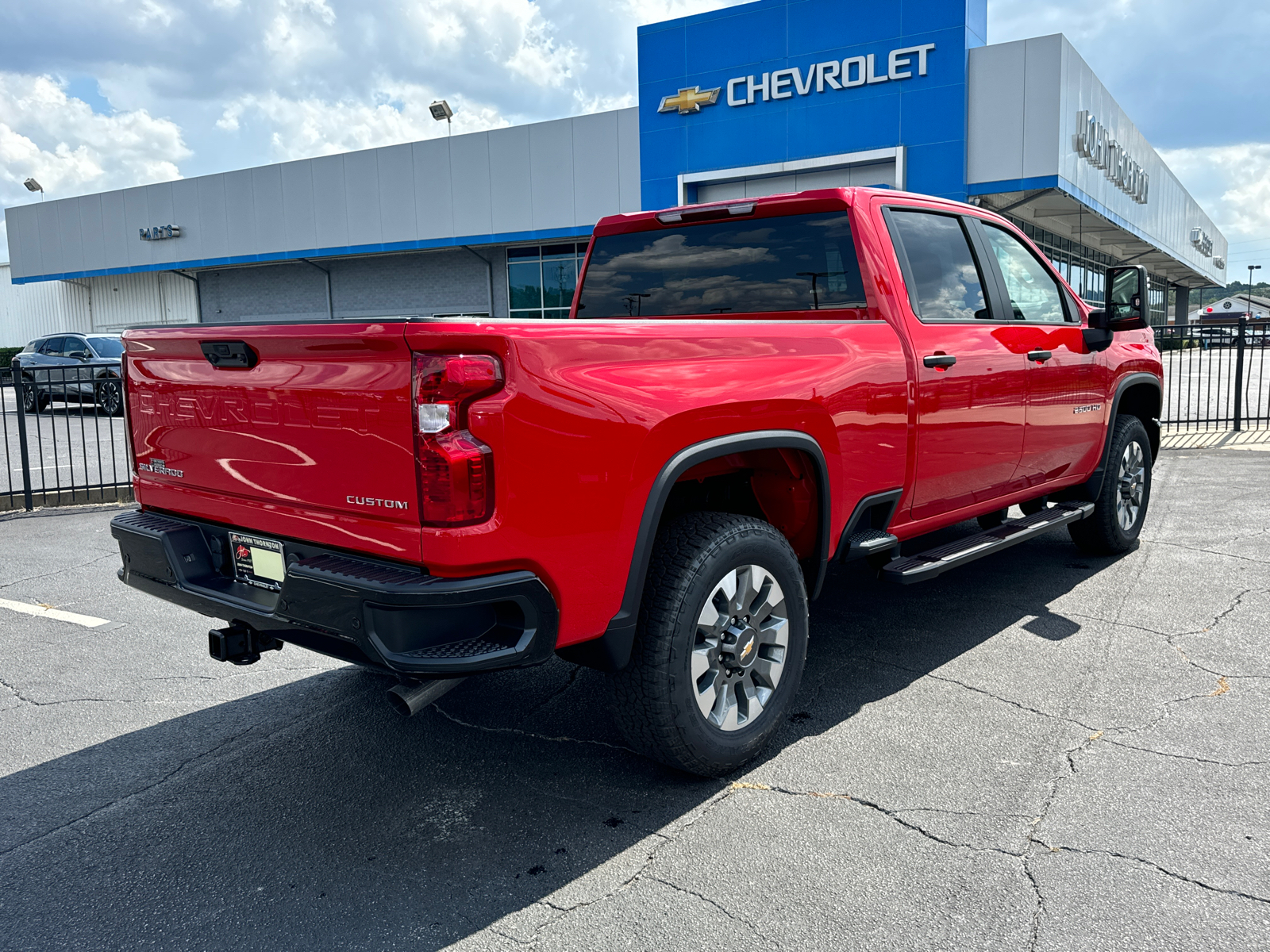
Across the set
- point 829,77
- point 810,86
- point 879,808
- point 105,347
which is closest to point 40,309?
point 105,347

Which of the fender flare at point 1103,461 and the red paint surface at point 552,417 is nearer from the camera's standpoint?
the red paint surface at point 552,417

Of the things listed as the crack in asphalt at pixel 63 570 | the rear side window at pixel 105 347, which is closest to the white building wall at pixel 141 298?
the rear side window at pixel 105 347

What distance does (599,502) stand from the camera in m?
2.77

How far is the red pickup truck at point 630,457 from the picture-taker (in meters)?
2.54

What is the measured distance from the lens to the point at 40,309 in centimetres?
4253

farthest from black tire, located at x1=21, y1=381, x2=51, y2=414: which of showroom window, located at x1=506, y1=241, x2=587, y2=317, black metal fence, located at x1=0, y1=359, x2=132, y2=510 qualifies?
showroom window, located at x1=506, y1=241, x2=587, y2=317

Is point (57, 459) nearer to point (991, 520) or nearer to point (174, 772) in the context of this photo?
point (174, 772)

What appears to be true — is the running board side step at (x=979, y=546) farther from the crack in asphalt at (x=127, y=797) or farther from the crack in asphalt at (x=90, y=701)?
the crack in asphalt at (x=90, y=701)

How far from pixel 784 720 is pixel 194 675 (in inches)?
109

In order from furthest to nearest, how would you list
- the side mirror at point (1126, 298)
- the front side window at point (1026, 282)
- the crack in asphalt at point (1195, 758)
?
the side mirror at point (1126, 298) → the front side window at point (1026, 282) → the crack in asphalt at point (1195, 758)

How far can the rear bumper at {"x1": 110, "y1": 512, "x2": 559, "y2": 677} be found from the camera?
98.6 inches

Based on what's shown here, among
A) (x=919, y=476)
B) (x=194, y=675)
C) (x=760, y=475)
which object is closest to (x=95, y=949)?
(x=194, y=675)

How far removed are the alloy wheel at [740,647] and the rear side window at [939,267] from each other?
158cm

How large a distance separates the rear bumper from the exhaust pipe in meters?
0.23
